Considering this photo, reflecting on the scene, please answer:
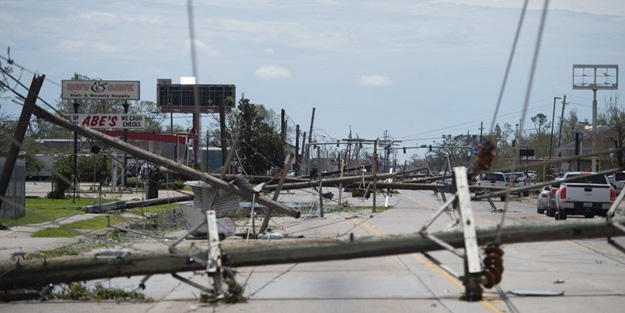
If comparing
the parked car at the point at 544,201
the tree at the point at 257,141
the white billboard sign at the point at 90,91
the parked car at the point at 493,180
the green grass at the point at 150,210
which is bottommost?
the green grass at the point at 150,210

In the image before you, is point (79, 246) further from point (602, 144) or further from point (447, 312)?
point (602, 144)

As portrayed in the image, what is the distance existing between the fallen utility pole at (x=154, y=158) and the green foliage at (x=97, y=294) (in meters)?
2.13

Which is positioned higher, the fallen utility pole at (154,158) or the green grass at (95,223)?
the fallen utility pole at (154,158)

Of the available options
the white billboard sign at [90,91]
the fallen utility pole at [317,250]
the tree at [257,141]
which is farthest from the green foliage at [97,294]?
the tree at [257,141]

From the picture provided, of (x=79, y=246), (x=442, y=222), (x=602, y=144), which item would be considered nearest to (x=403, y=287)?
(x=79, y=246)

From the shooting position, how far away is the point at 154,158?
1700 cm

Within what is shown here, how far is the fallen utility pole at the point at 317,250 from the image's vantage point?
12117mm

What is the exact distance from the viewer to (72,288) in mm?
13781

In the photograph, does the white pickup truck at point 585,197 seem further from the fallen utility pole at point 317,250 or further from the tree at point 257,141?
the tree at point 257,141

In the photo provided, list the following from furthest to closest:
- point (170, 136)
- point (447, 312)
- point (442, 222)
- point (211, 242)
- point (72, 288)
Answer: point (170, 136) < point (442, 222) < point (72, 288) < point (211, 242) < point (447, 312)

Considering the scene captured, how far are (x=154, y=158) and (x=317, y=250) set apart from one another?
582cm

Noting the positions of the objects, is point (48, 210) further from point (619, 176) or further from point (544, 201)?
point (619, 176)

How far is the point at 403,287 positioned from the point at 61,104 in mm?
86232

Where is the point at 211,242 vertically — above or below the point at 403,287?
above
